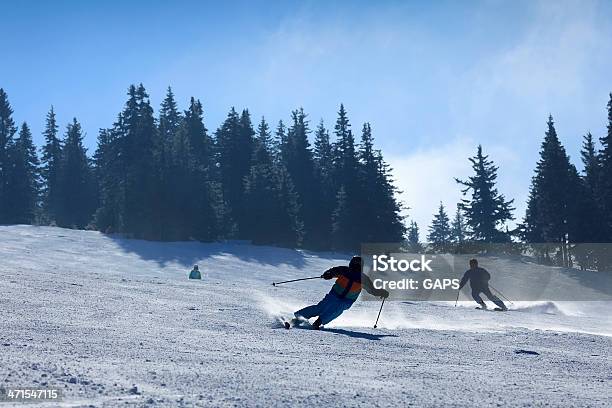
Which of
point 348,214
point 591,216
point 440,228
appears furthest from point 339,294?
point 440,228

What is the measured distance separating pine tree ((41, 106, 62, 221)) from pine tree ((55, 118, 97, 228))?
3.53 ft

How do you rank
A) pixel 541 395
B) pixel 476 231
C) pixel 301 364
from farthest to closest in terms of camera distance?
pixel 476 231
pixel 301 364
pixel 541 395

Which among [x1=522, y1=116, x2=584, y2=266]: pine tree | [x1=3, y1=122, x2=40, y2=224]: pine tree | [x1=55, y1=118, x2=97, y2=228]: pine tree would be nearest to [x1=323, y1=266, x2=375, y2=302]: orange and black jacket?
[x1=522, y1=116, x2=584, y2=266]: pine tree

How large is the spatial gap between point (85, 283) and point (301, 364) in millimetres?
11281

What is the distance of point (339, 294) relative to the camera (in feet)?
37.2

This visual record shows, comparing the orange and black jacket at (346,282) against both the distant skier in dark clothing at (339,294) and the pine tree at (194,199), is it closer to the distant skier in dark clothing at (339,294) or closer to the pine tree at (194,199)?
the distant skier in dark clothing at (339,294)

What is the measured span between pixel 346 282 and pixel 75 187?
66.0 meters

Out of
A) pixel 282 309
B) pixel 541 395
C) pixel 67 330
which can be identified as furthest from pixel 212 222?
pixel 541 395

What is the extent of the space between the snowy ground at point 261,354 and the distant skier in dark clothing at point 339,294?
0.59 meters

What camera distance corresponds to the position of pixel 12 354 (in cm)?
606

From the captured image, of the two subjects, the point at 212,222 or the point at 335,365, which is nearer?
the point at 335,365

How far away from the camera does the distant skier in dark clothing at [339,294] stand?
11.2 metres

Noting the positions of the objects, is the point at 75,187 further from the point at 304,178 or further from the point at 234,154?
the point at 304,178

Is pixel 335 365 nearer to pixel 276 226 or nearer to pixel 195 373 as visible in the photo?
pixel 195 373
